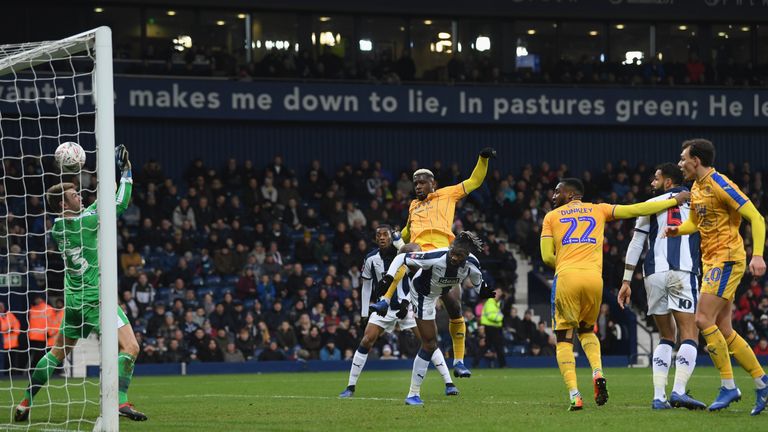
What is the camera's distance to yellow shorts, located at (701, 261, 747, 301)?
34.7ft

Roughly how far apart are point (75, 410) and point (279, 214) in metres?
18.5

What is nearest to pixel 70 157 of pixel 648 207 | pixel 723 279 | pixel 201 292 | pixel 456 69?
pixel 648 207

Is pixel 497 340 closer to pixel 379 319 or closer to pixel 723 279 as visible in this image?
pixel 379 319

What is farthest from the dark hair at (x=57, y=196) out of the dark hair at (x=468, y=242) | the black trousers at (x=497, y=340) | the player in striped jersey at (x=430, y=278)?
the black trousers at (x=497, y=340)

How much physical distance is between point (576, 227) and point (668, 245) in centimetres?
106

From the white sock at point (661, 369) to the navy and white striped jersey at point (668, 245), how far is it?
0.78m

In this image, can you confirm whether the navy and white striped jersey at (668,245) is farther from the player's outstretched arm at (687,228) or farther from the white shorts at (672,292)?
the player's outstretched arm at (687,228)

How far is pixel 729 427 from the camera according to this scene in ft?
30.8

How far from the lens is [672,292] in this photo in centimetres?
1168

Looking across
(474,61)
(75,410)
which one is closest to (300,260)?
(474,61)

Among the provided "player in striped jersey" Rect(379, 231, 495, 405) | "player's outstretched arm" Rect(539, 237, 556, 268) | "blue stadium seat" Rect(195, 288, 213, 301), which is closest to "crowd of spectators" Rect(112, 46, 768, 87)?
"blue stadium seat" Rect(195, 288, 213, 301)

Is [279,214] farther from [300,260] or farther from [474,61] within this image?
[474,61]

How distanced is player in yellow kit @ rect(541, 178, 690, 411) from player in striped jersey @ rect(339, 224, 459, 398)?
2.81 meters

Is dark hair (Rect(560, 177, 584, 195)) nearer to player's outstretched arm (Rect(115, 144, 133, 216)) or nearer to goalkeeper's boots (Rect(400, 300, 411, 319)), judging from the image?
goalkeeper's boots (Rect(400, 300, 411, 319))
